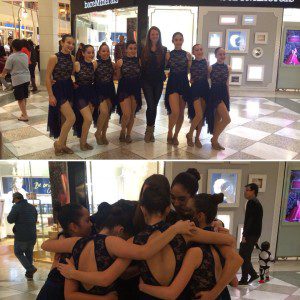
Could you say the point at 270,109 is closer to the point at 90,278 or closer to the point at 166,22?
the point at 166,22

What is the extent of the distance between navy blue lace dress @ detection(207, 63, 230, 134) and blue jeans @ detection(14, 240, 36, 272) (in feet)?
7.86

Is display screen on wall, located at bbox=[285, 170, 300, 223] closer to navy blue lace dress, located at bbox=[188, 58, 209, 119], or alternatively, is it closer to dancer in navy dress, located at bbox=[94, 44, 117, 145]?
Result: navy blue lace dress, located at bbox=[188, 58, 209, 119]

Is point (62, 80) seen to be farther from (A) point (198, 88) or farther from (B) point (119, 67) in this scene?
(A) point (198, 88)

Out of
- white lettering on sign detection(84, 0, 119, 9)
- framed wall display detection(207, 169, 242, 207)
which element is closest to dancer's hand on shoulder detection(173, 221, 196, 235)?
framed wall display detection(207, 169, 242, 207)

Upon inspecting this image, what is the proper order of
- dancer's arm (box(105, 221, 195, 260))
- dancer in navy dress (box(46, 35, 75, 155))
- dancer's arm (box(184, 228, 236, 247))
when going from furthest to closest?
1. dancer in navy dress (box(46, 35, 75, 155))
2. dancer's arm (box(184, 228, 236, 247))
3. dancer's arm (box(105, 221, 195, 260))

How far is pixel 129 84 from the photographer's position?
4.30 m

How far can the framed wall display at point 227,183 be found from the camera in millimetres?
4445

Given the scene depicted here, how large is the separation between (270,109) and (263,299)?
4.24 meters

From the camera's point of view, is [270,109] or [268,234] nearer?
[268,234]

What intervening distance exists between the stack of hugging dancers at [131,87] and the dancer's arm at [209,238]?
2730mm

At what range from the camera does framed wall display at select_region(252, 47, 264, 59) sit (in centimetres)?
917

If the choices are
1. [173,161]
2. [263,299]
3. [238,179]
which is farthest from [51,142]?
[263,299]

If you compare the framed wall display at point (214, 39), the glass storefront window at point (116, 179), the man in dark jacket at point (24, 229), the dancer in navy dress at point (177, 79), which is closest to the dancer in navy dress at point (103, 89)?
the dancer in navy dress at point (177, 79)

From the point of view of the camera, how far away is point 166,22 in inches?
325
